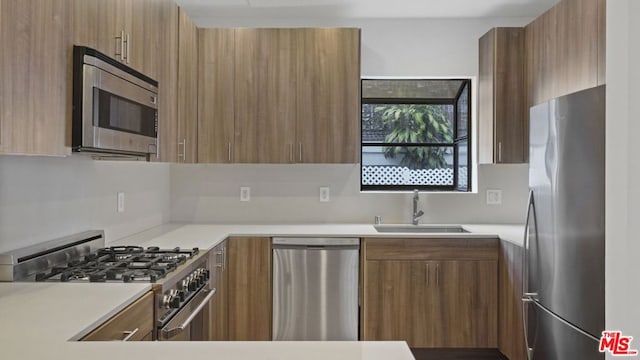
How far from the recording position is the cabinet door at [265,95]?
3.65m

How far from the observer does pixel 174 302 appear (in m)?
1.97

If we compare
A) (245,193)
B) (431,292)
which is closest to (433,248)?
(431,292)

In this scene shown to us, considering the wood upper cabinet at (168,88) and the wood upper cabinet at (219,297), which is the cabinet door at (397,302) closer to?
the wood upper cabinet at (219,297)

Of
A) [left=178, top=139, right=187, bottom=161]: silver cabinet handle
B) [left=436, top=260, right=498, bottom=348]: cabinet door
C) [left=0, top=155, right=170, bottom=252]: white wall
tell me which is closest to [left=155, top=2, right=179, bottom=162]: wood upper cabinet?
[left=178, top=139, right=187, bottom=161]: silver cabinet handle

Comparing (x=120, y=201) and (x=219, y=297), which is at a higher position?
(x=120, y=201)

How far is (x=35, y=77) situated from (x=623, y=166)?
1.56 meters

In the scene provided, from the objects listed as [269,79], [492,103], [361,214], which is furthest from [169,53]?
[492,103]

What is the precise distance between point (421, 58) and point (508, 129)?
914 mm

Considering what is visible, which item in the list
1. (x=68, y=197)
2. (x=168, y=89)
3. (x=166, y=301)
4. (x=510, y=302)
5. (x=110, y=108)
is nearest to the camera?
(x=166, y=301)

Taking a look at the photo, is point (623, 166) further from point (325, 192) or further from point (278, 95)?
point (325, 192)

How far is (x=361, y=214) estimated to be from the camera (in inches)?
159

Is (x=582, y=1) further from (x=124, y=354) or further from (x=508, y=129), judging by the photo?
(x=124, y=354)

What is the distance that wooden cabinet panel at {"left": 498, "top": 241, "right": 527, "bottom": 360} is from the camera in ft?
9.97

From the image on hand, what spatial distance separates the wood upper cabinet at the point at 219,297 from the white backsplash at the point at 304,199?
81 cm
